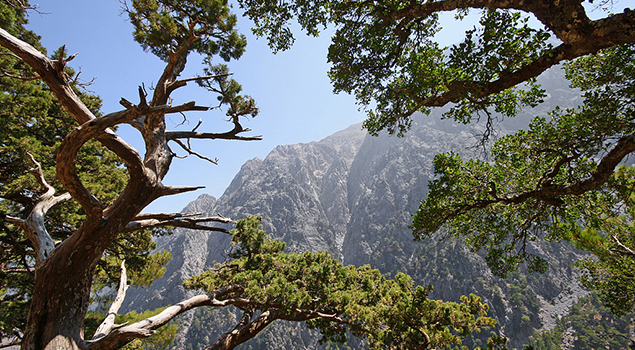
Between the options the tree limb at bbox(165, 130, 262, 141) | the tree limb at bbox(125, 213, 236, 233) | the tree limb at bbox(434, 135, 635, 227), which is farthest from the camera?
the tree limb at bbox(165, 130, 262, 141)

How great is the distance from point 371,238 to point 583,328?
287 ft

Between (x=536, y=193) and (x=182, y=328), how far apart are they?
488 ft

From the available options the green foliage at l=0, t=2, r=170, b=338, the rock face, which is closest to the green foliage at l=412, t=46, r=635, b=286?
the green foliage at l=0, t=2, r=170, b=338

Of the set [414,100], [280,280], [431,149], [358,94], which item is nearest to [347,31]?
[358,94]

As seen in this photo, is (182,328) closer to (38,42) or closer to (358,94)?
(38,42)

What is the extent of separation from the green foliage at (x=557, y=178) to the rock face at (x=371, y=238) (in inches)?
4083

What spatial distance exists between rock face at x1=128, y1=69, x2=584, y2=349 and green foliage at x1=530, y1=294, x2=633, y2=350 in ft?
26.1

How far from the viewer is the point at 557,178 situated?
515 cm

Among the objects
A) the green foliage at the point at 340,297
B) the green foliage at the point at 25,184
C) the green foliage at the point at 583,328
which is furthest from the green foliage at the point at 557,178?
the green foliage at the point at 583,328

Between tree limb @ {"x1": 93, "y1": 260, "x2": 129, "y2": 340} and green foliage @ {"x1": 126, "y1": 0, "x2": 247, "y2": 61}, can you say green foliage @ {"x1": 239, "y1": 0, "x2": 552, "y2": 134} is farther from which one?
tree limb @ {"x1": 93, "y1": 260, "x2": 129, "y2": 340}

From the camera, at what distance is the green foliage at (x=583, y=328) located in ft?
242

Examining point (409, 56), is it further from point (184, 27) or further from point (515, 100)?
point (184, 27)

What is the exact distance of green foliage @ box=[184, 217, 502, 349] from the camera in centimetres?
663

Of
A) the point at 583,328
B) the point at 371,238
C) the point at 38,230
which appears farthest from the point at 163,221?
the point at 371,238
